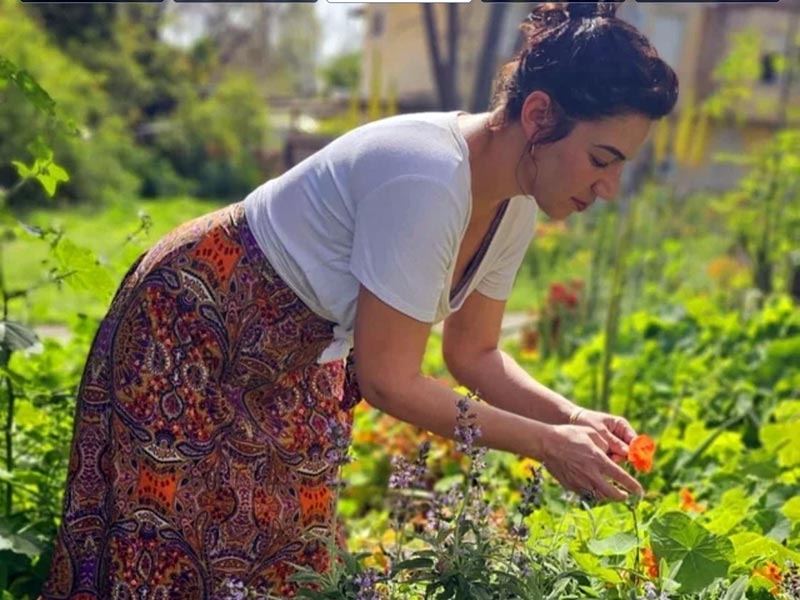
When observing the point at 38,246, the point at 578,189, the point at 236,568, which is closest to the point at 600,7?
the point at 578,189

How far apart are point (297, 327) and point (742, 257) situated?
764 centimetres

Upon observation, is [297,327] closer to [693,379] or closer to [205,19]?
[693,379]

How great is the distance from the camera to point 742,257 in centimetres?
902

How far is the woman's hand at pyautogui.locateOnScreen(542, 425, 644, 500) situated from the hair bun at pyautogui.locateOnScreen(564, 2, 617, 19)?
2.14 feet

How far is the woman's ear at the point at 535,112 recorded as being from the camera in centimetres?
177

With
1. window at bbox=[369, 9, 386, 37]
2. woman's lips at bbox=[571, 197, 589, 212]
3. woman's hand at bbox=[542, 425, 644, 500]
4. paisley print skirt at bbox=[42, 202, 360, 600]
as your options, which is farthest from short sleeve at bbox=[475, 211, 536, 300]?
window at bbox=[369, 9, 386, 37]

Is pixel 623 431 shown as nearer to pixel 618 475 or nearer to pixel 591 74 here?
pixel 618 475

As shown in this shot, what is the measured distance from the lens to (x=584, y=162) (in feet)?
5.82

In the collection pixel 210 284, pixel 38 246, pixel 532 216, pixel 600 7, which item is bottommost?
pixel 38 246

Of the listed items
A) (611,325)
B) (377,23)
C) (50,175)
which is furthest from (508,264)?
(377,23)

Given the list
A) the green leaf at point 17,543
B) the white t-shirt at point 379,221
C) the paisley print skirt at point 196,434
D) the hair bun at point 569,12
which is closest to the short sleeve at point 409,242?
the white t-shirt at point 379,221

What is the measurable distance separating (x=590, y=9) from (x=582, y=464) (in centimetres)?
73

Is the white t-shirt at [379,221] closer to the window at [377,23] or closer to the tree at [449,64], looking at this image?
the tree at [449,64]

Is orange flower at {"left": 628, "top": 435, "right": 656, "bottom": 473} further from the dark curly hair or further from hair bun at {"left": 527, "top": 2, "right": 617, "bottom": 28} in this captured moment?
hair bun at {"left": 527, "top": 2, "right": 617, "bottom": 28}
